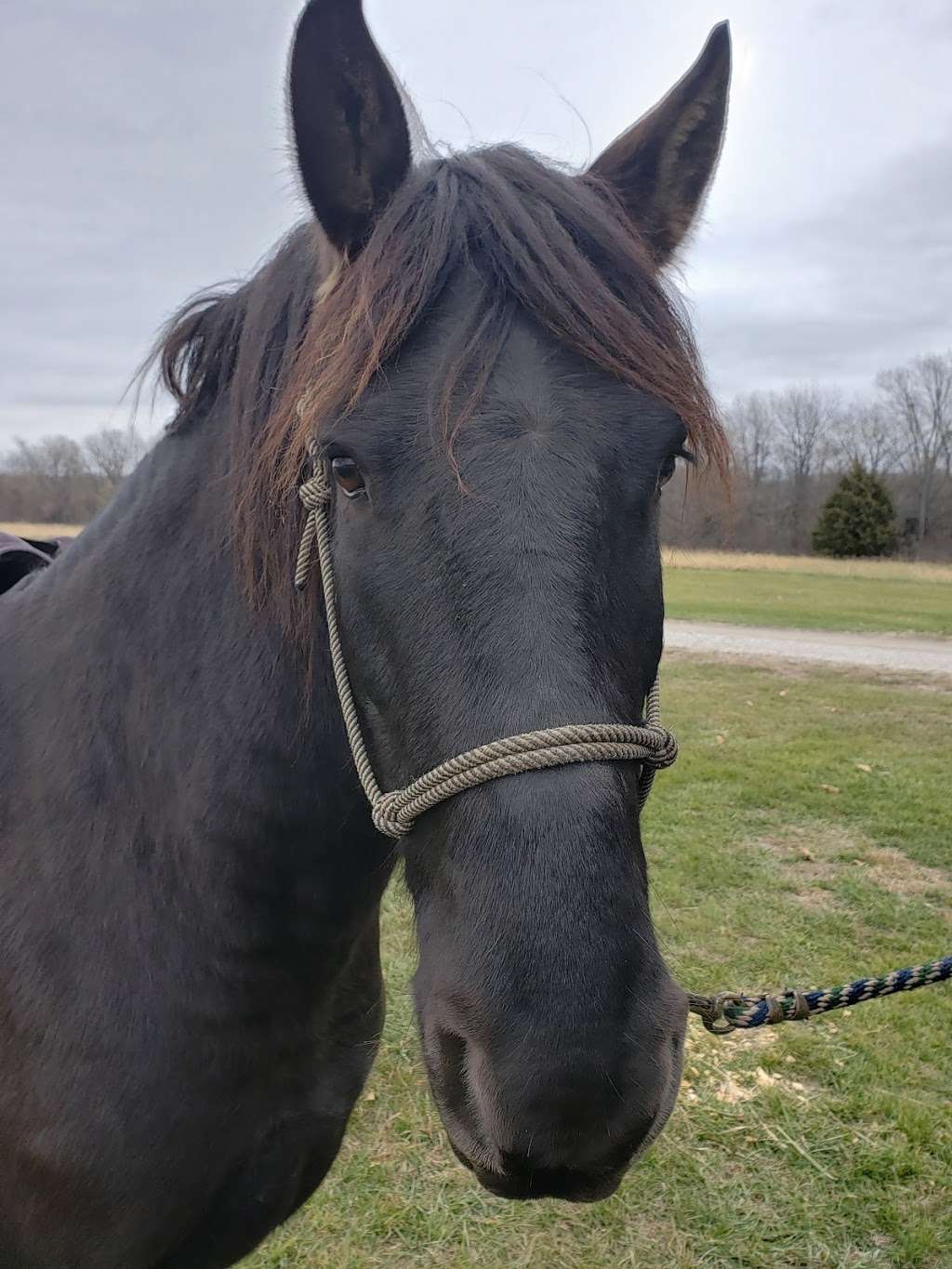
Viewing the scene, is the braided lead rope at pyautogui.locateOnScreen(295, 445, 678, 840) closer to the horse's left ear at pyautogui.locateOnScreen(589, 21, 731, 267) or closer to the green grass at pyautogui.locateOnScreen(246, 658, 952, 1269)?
the green grass at pyautogui.locateOnScreen(246, 658, 952, 1269)

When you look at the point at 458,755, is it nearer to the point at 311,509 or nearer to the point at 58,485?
the point at 311,509

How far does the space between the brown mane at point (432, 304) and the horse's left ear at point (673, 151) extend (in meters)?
0.14

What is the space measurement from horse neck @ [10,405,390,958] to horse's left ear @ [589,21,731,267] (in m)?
1.11

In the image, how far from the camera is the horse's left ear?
1900mm

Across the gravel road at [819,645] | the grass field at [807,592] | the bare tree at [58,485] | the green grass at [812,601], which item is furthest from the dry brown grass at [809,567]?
the bare tree at [58,485]

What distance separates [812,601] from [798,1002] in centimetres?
2376

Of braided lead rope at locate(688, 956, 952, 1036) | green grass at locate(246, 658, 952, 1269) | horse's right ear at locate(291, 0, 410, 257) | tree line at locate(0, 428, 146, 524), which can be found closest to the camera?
horse's right ear at locate(291, 0, 410, 257)

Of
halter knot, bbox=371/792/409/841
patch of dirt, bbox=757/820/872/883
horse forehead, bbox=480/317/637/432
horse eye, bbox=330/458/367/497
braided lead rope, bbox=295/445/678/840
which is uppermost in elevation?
horse forehead, bbox=480/317/637/432

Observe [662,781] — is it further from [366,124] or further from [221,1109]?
[366,124]

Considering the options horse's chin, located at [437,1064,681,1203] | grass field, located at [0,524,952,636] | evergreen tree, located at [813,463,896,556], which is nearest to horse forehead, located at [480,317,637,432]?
horse's chin, located at [437,1064,681,1203]

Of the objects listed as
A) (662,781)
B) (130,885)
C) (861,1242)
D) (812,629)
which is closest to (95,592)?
(130,885)

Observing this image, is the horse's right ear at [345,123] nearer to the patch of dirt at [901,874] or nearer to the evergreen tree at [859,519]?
the patch of dirt at [901,874]

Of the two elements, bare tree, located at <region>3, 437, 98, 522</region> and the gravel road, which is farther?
bare tree, located at <region>3, 437, 98, 522</region>

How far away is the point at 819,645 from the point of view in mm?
16219
